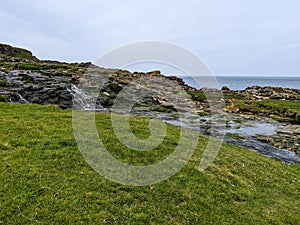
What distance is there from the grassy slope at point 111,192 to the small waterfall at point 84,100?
23024 mm

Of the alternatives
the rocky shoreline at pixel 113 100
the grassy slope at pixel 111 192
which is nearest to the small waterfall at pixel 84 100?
the rocky shoreline at pixel 113 100

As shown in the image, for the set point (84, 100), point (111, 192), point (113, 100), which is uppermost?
point (113, 100)

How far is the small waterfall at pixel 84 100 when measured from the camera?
3607 centimetres

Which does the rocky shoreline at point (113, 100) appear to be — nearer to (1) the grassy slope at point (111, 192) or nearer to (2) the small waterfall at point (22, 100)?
(2) the small waterfall at point (22, 100)

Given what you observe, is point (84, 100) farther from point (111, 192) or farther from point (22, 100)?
point (111, 192)

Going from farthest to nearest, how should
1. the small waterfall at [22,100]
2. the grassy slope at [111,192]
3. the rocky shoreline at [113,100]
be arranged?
the small waterfall at [22,100] < the rocky shoreline at [113,100] < the grassy slope at [111,192]

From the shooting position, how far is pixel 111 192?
8609mm

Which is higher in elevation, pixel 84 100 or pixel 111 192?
pixel 84 100

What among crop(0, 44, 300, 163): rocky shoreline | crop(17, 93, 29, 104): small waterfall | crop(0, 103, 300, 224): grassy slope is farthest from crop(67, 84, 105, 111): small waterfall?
crop(0, 103, 300, 224): grassy slope

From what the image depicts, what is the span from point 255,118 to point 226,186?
33.0m

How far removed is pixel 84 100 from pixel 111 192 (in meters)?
33.1

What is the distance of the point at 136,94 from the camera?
52.4 m

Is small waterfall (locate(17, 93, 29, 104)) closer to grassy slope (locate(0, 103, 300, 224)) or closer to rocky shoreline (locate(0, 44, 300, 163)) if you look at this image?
rocky shoreline (locate(0, 44, 300, 163))

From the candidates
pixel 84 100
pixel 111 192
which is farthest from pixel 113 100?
pixel 111 192
